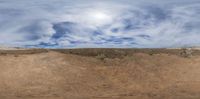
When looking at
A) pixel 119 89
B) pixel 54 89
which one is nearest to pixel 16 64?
pixel 54 89

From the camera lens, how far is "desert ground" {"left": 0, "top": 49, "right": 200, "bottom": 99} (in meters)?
15.4

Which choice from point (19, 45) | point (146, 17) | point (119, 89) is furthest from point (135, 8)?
point (19, 45)

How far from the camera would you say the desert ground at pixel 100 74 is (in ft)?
50.4

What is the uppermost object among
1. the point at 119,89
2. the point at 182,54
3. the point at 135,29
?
the point at 135,29

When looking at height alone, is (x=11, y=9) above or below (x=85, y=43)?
above

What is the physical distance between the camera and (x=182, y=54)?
1784cm

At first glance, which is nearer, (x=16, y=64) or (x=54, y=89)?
(x=54, y=89)

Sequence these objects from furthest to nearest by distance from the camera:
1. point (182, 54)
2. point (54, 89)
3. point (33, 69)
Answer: point (182, 54)
point (33, 69)
point (54, 89)

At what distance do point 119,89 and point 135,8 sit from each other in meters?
4.14

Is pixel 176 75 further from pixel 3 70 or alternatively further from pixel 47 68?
pixel 3 70

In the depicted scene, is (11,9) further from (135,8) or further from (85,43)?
(135,8)

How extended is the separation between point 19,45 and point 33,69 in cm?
193

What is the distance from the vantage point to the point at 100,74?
16609 mm

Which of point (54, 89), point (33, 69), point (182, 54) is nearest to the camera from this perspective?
point (54, 89)
